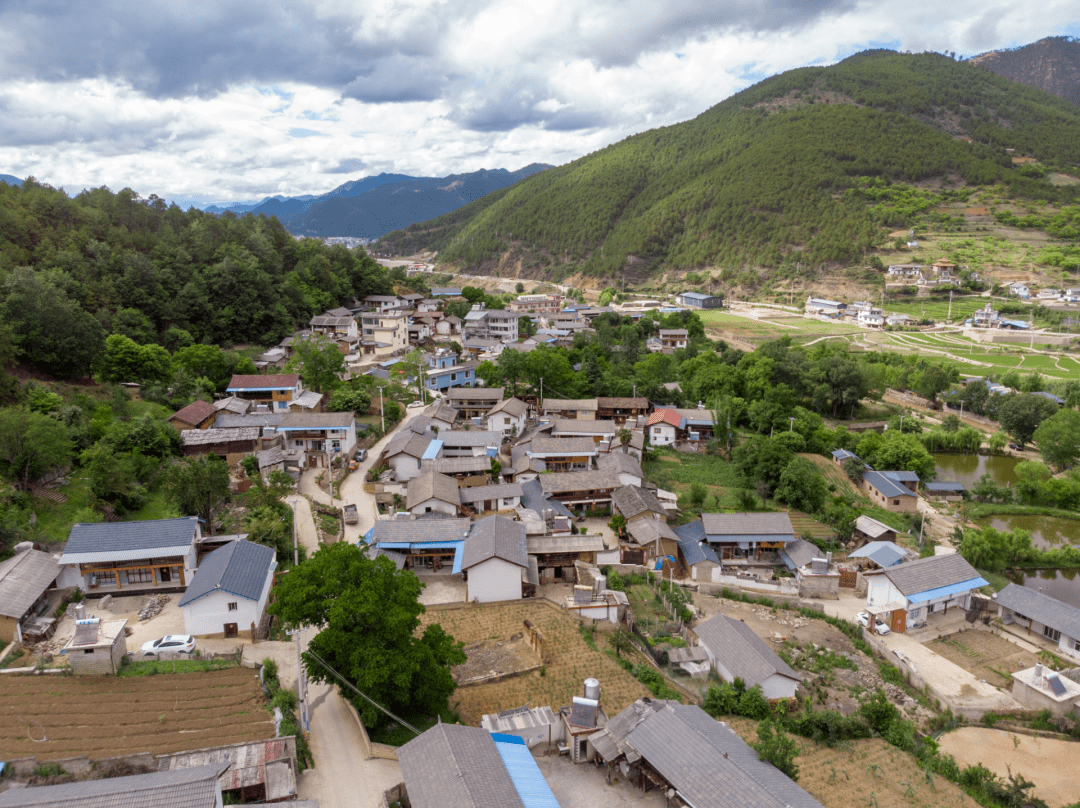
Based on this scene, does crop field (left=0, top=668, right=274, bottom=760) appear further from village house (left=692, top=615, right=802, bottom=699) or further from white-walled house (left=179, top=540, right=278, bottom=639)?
village house (left=692, top=615, right=802, bottom=699)

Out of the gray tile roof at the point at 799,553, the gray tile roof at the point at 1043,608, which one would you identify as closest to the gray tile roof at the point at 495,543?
the gray tile roof at the point at 799,553

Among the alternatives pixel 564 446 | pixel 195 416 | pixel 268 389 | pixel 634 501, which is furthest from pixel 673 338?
pixel 195 416

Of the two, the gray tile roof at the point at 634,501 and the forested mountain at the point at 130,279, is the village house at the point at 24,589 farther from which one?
the gray tile roof at the point at 634,501

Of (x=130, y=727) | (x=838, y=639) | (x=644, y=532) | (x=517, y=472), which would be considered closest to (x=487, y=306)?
(x=517, y=472)

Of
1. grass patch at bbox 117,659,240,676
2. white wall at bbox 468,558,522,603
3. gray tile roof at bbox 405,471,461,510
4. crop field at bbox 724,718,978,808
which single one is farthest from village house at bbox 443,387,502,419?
crop field at bbox 724,718,978,808

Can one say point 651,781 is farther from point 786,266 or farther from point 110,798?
point 786,266

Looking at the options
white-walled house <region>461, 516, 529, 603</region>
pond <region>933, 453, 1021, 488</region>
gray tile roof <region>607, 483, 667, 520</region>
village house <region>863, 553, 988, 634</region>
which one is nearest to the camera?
white-walled house <region>461, 516, 529, 603</region>
